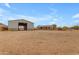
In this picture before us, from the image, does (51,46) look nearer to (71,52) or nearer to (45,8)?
(71,52)

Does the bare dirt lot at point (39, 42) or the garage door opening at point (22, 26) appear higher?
the garage door opening at point (22, 26)

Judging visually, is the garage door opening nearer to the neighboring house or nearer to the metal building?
the metal building

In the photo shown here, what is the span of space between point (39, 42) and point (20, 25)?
23 centimetres

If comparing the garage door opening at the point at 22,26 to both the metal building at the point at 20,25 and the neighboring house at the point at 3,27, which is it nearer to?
the metal building at the point at 20,25

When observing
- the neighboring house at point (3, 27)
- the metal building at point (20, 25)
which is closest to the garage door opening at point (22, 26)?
the metal building at point (20, 25)

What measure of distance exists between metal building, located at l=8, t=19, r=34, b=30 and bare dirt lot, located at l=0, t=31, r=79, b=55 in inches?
1.5

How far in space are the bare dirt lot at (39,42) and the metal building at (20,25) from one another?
0.04 meters

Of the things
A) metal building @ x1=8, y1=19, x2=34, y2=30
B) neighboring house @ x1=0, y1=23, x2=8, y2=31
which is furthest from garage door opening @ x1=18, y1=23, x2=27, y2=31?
neighboring house @ x1=0, y1=23, x2=8, y2=31

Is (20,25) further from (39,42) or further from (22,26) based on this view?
(39,42)

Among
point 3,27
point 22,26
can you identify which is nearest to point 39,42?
point 22,26

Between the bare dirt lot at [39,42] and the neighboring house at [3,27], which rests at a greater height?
the neighboring house at [3,27]

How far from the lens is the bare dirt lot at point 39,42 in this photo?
1.84 meters

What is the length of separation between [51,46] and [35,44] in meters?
0.14

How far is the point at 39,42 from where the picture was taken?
187 centimetres
